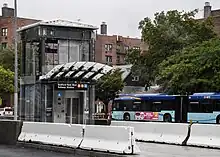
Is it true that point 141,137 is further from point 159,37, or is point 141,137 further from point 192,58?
point 159,37

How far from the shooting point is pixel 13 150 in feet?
59.7

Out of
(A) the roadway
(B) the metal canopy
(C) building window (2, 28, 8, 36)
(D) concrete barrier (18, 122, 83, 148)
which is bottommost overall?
(A) the roadway

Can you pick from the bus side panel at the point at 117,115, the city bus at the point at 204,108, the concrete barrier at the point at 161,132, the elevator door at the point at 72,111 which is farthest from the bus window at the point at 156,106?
the concrete barrier at the point at 161,132

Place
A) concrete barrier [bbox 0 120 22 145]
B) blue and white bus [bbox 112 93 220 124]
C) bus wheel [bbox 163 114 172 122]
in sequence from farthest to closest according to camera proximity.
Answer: bus wheel [bbox 163 114 172 122] < blue and white bus [bbox 112 93 220 124] < concrete barrier [bbox 0 120 22 145]

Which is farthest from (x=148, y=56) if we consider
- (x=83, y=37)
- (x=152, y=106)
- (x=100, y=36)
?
(x=100, y=36)

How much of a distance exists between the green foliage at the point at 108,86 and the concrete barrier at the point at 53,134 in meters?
47.7

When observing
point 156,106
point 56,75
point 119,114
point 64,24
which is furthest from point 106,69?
point 119,114

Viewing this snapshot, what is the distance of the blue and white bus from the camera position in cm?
4297

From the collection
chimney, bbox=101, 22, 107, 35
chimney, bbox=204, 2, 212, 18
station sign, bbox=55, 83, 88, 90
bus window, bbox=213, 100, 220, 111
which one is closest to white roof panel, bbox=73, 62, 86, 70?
station sign, bbox=55, 83, 88, 90

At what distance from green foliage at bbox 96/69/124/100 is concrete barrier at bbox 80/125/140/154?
167 ft

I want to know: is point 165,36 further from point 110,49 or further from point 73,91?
point 110,49

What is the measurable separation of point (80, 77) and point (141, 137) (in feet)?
33.0

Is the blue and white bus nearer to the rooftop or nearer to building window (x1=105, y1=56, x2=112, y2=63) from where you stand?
the rooftop

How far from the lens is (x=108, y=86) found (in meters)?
67.9
